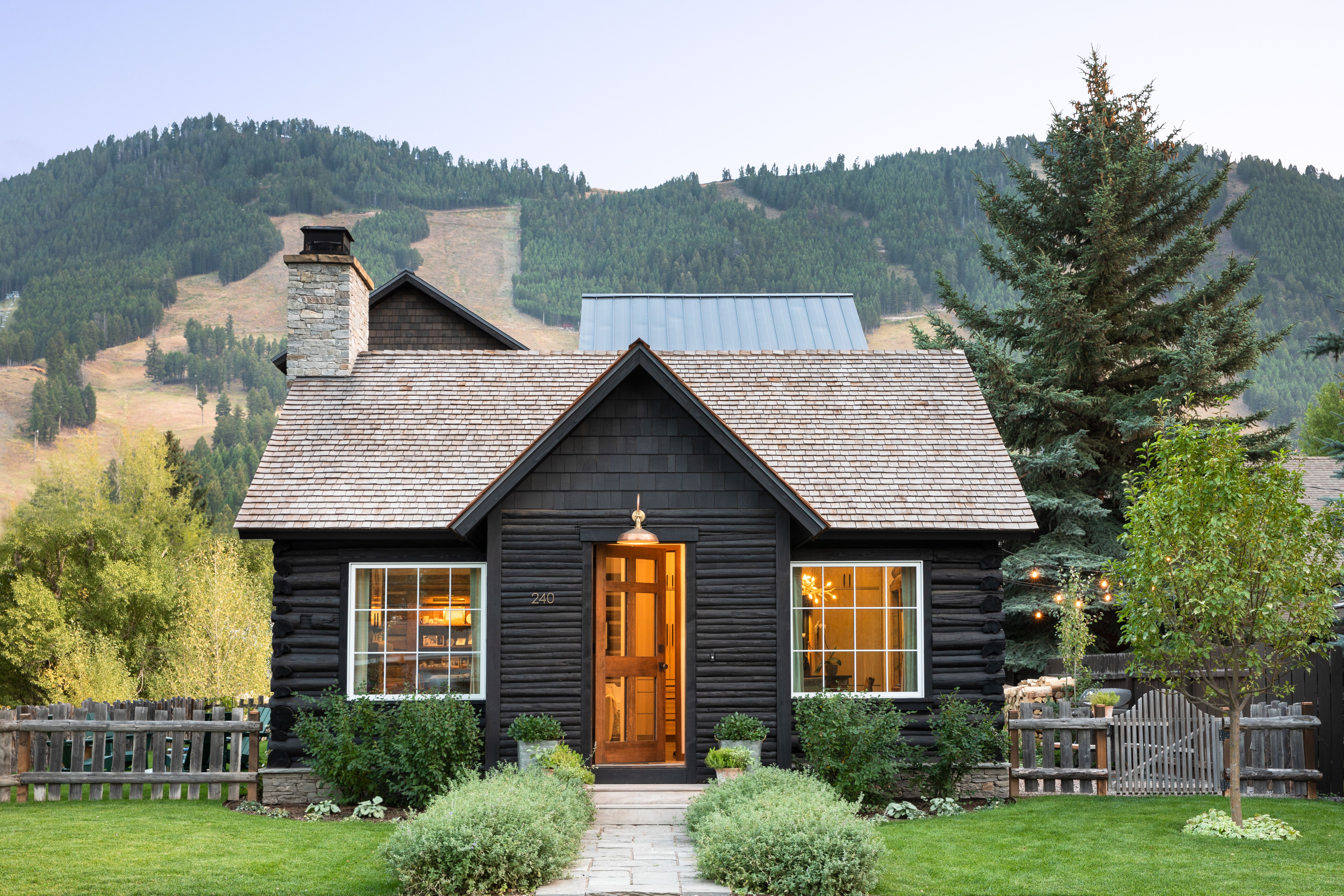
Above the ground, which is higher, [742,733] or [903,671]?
[903,671]

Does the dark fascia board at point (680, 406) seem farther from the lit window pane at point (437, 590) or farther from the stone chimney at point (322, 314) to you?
the stone chimney at point (322, 314)

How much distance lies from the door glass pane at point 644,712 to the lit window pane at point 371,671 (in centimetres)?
290

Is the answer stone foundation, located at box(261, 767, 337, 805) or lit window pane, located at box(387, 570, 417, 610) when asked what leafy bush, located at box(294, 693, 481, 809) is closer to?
stone foundation, located at box(261, 767, 337, 805)

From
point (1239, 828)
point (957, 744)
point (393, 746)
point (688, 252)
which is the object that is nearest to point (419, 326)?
point (393, 746)

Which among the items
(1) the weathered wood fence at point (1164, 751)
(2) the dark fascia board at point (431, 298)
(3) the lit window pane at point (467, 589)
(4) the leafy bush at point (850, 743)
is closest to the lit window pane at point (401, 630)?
(3) the lit window pane at point (467, 589)

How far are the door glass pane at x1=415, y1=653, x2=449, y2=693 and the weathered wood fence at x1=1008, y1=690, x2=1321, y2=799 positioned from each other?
655 centimetres

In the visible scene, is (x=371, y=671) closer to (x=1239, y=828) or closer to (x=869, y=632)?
(x=869, y=632)

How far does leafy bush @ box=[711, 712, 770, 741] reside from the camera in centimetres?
1105

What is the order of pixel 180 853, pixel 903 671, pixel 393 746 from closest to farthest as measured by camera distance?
pixel 180 853, pixel 393 746, pixel 903 671

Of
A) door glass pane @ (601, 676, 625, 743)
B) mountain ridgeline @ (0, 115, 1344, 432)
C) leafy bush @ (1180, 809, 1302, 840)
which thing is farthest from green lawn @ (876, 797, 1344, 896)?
mountain ridgeline @ (0, 115, 1344, 432)

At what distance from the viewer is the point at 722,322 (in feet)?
76.9

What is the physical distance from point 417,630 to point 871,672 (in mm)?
5255

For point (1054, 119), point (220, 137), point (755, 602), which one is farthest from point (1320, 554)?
point (220, 137)

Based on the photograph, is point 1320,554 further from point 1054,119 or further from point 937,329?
point 1054,119
